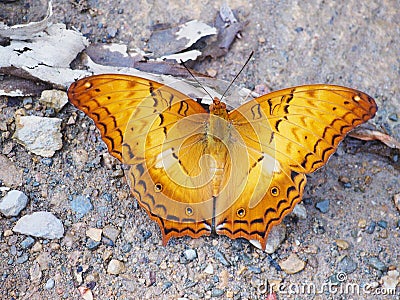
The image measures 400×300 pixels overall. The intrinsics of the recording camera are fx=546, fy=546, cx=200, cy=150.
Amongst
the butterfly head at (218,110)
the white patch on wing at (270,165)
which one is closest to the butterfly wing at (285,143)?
the white patch on wing at (270,165)

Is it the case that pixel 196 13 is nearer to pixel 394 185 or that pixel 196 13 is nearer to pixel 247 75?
pixel 247 75

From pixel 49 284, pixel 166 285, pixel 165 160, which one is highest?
pixel 165 160

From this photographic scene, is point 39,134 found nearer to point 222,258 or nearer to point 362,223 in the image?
point 222,258

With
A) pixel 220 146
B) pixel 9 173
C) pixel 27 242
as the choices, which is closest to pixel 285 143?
pixel 220 146

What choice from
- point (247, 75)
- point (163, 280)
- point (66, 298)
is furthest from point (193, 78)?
point (66, 298)

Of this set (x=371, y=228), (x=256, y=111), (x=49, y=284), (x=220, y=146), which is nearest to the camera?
(x=49, y=284)

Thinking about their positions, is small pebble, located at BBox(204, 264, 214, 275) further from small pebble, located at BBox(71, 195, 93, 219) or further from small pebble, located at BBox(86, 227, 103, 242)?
small pebble, located at BBox(71, 195, 93, 219)
